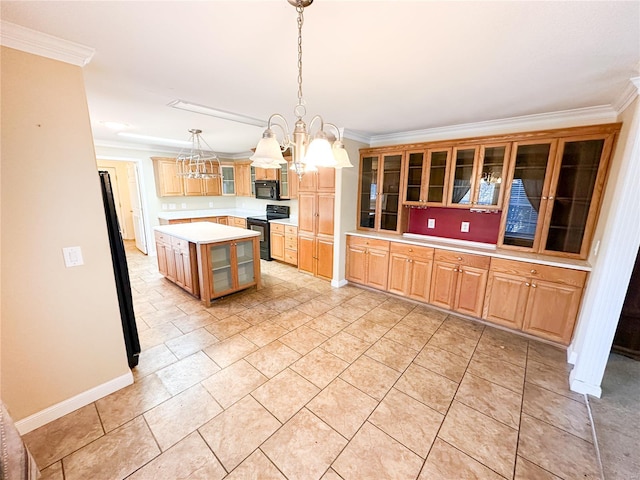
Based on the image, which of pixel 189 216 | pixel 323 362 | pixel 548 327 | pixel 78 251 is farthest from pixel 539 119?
pixel 189 216

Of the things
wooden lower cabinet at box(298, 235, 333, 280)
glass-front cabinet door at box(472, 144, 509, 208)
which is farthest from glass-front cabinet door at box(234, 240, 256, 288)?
glass-front cabinet door at box(472, 144, 509, 208)

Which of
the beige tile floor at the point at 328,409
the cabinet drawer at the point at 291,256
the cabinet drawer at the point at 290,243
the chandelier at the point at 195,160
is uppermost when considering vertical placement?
the chandelier at the point at 195,160

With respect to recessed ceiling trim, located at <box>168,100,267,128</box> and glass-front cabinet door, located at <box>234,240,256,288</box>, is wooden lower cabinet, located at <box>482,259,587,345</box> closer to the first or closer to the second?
glass-front cabinet door, located at <box>234,240,256,288</box>

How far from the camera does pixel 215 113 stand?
3.04 m

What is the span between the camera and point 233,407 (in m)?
1.92

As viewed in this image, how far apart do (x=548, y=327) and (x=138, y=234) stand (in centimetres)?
767

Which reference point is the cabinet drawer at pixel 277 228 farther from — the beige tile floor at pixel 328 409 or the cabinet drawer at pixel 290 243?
the beige tile floor at pixel 328 409

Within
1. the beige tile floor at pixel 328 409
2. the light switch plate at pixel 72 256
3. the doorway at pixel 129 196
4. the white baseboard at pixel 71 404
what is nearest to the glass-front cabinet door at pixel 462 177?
the beige tile floor at pixel 328 409

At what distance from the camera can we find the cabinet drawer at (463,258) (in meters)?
3.04

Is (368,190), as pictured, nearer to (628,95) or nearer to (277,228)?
(277,228)

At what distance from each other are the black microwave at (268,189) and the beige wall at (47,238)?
383 centimetres

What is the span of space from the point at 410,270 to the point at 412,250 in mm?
286

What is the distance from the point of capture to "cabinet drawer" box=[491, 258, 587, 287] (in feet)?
8.30

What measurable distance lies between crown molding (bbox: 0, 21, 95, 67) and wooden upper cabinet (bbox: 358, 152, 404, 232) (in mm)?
3355
